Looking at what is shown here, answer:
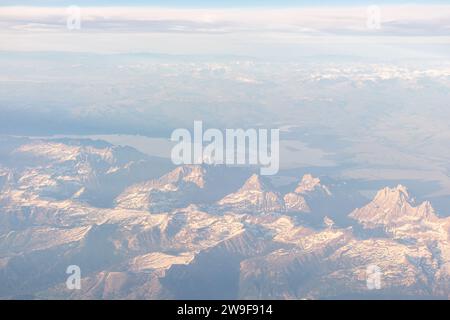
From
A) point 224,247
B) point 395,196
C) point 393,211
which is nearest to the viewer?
point 224,247

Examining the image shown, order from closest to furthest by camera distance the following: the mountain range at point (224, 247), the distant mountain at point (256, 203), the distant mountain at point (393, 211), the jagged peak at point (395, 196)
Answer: the mountain range at point (224, 247) < the distant mountain at point (393, 211) < the jagged peak at point (395, 196) < the distant mountain at point (256, 203)

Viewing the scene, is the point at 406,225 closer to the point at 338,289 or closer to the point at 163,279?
the point at 338,289

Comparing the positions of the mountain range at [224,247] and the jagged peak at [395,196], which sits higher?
the jagged peak at [395,196]

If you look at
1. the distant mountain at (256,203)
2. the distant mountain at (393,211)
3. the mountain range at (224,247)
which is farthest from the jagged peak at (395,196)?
the distant mountain at (256,203)

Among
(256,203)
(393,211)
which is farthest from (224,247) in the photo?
(393,211)

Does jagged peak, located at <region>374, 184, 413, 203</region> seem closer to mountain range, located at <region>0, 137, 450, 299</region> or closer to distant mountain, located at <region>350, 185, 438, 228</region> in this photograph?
distant mountain, located at <region>350, 185, 438, 228</region>

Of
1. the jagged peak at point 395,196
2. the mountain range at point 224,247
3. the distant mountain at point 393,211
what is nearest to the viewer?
the mountain range at point 224,247

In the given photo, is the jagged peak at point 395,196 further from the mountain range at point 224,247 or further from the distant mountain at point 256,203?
the distant mountain at point 256,203

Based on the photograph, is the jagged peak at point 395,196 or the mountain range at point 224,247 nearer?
the mountain range at point 224,247

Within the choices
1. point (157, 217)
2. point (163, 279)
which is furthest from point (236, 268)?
point (157, 217)

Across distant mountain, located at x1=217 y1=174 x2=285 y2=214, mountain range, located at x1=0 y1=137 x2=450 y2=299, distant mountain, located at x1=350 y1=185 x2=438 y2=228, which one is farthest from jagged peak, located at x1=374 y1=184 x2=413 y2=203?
distant mountain, located at x1=217 y1=174 x2=285 y2=214

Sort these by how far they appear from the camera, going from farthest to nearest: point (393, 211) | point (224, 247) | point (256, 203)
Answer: point (256, 203) < point (393, 211) < point (224, 247)

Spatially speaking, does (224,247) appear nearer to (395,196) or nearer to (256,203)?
(256,203)
